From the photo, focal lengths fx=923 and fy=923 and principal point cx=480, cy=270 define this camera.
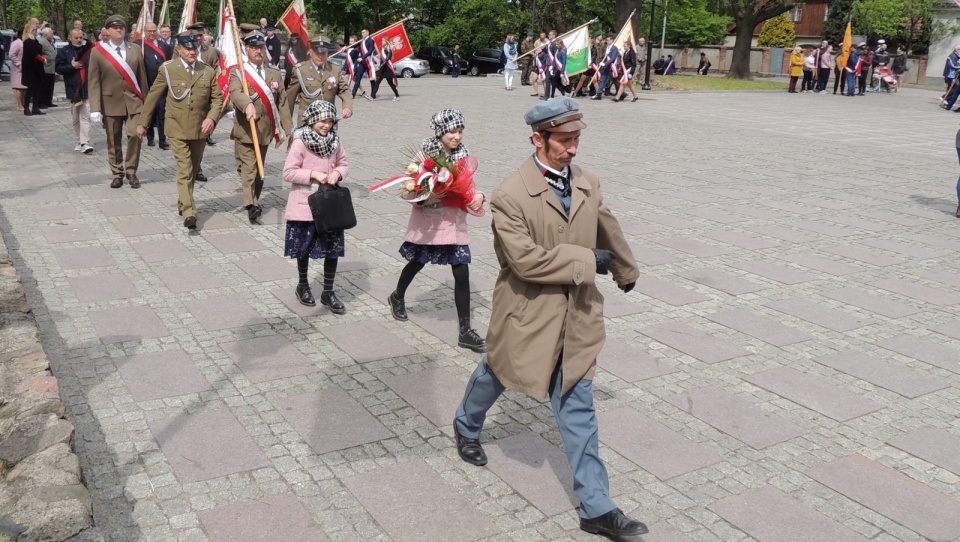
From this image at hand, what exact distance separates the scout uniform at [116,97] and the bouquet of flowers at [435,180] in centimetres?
631

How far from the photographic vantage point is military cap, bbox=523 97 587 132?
3.71 m

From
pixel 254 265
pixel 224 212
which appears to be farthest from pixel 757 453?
pixel 224 212

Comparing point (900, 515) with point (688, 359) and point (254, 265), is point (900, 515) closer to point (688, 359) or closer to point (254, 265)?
point (688, 359)

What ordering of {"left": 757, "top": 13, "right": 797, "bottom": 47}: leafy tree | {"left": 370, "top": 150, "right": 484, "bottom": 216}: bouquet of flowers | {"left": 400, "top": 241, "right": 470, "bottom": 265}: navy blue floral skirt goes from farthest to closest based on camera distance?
{"left": 757, "top": 13, "right": 797, "bottom": 47}: leafy tree → {"left": 400, "top": 241, "right": 470, "bottom": 265}: navy blue floral skirt → {"left": 370, "top": 150, "right": 484, "bottom": 216}: bouquet of flowers

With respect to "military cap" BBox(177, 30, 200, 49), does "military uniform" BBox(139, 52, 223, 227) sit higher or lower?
lower

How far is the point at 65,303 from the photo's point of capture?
6.62 meters

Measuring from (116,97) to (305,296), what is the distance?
5.82 meters

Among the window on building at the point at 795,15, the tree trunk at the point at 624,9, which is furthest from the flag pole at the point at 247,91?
the window on building at the point at 795,15

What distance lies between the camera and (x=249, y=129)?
363 inches

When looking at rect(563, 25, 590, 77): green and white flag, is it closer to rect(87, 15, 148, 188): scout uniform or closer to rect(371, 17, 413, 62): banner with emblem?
rect(371, 17, 413, 62): banner with emblem

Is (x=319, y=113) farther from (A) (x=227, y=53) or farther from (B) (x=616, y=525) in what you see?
(B) (x=616, y=525)

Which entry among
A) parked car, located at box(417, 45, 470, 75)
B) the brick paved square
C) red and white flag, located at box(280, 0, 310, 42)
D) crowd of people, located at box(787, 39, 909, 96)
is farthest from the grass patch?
the brick paved square

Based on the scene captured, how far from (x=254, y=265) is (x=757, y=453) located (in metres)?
4.66

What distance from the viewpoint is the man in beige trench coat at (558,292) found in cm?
369
